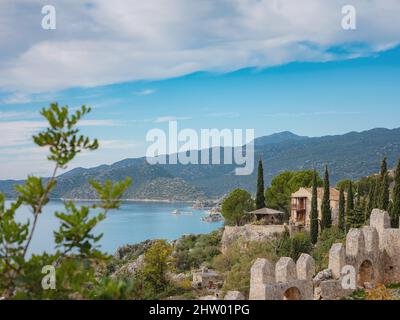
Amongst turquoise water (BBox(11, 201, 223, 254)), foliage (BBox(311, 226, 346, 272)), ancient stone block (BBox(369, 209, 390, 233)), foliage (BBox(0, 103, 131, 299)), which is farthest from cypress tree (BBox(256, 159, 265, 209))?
foliage (BBox(0, 103, 131, 299))

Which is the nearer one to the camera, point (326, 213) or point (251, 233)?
point (326, 213)

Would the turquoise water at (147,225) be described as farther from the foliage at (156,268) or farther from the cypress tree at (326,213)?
the cypress tree at (326,213)

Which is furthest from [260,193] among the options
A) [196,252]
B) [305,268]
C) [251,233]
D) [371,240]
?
[305,268]

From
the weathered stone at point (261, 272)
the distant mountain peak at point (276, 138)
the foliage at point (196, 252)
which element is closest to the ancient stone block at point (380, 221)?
the weathered stone at point (261, 272)

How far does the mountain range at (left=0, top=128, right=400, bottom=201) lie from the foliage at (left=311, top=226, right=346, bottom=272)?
51.1 metres

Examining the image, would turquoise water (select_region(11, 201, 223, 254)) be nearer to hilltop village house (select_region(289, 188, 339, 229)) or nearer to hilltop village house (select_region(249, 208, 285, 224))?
hilltop village house (select_region(249, 208, 285, 224))

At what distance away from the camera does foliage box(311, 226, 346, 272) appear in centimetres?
2493

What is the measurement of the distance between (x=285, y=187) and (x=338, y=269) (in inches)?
975

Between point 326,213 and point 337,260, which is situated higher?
point 326,213

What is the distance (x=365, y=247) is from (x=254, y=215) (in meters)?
21.1

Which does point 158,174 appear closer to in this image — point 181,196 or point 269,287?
point 181,196

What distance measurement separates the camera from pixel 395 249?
16.7 metres

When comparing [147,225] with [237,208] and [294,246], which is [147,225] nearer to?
[237,208]

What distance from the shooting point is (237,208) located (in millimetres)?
39000
